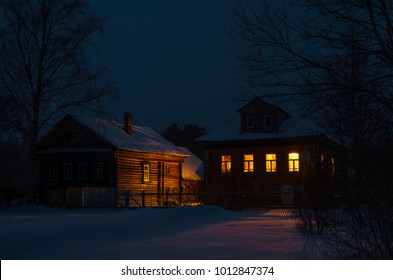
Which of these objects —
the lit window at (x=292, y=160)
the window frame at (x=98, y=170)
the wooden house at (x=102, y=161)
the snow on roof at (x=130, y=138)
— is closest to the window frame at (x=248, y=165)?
the lit window at (x=292, y=160)

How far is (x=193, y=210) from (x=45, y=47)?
1315 cm

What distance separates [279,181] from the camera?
35125mm

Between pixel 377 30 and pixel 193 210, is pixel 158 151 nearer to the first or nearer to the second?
pixel 193 210

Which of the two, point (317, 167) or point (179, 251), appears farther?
point (317, 167)

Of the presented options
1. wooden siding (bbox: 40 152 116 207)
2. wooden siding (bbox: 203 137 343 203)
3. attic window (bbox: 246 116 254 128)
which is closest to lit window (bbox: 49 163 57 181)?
wooden siding (bbox: 40 152 116 207)

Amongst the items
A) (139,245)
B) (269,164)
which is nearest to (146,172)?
(269,164)

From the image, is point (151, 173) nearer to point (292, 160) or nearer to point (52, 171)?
point (52, 171)

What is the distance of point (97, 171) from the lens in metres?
40.2

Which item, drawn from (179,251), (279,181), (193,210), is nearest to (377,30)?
(179,251)

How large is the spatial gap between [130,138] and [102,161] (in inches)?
133

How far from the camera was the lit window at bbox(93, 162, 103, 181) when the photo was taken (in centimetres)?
4003

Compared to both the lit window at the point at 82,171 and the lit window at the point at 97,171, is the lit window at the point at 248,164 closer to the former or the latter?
the lit window at the point at 97,171

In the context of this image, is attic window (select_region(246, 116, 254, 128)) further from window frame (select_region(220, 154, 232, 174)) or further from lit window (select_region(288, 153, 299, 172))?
lit window (select_region(288, 153, 299, 172))

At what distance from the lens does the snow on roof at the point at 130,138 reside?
39.1m
